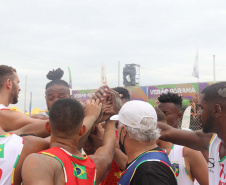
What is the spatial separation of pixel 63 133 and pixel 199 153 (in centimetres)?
226

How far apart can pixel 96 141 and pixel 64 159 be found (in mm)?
1234

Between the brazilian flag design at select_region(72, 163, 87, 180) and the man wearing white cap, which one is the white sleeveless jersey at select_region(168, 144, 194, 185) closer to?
the man wearing white cap

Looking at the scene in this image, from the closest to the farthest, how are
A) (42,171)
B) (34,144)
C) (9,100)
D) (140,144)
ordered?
(42,171), (34,144), (140,144), (9,100)

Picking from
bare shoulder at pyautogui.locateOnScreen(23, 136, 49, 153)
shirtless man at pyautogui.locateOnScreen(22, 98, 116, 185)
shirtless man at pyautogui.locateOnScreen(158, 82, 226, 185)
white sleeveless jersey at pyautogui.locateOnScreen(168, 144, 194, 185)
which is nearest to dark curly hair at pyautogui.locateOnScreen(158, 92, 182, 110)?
white sleeveless jersey at pyautogui.locateOnScreen(168, 144, 194, 185)

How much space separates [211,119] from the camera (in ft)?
9.64

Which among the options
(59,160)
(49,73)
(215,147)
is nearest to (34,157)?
(59,160)

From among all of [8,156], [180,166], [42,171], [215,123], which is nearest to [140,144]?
[215,123]

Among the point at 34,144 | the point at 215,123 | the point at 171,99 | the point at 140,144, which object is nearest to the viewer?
the point at 34,144

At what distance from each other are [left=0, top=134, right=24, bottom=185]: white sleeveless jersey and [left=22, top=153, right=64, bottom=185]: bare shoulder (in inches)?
14.4

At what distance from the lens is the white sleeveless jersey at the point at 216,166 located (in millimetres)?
2912

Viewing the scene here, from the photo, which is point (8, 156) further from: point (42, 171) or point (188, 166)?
point (188, 166)

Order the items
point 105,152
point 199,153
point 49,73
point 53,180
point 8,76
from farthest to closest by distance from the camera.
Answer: point 49,73, point 199,153, point 8,76, point 105,152, point 53,180

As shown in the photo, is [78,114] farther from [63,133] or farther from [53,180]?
[53,180]

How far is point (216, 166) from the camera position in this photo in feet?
9.90
